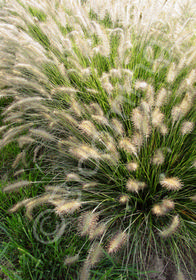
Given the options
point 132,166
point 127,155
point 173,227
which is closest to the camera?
point 173,227

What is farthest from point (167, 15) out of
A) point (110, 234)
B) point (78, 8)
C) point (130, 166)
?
point (110, 234)

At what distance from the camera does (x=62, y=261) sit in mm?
1398

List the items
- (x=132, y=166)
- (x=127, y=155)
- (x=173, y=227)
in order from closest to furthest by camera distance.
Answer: (x=173, y=227) → (x=132, y=166) → (x=127, y=155)

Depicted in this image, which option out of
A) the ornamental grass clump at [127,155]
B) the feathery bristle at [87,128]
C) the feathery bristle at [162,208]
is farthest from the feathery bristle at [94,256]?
the feathery bristle at [87,128]

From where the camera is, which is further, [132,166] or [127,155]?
[127,155]

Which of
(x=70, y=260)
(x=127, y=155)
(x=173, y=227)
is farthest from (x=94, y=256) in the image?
(x=127, y=155)

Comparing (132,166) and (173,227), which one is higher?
(132,166)

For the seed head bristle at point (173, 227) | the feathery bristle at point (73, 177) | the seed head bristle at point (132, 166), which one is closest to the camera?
the seed head bristle at point (173, 227)

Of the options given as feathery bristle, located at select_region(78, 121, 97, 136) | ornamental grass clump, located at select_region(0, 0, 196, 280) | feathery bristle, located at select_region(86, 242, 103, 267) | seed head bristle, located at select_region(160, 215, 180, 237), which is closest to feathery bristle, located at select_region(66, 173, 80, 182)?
ornamental grass clump, located at select_region(0, 0, 196, 280)

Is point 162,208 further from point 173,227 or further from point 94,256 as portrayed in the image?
point 94,256

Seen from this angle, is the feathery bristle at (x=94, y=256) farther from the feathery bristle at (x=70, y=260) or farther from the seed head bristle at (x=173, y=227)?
the seed head bristle at (x=173, y=227)

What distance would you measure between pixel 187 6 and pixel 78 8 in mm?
1191

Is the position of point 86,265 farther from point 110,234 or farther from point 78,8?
point 78,8

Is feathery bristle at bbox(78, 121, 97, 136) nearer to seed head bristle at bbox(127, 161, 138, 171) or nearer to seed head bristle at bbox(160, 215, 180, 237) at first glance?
seed head bristle at bbox(127, 161, 138, 171)
